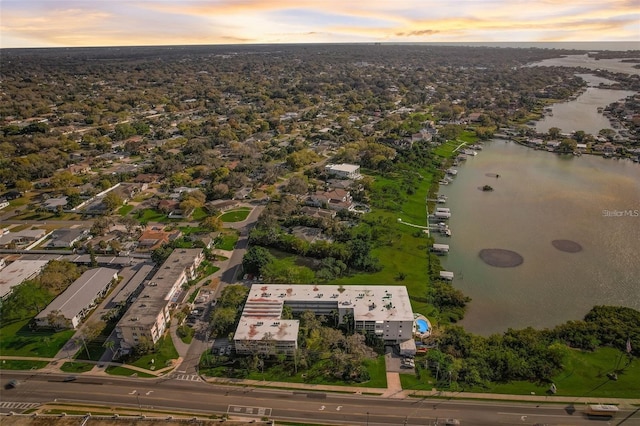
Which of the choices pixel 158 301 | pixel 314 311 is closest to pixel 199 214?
pixel 158 301

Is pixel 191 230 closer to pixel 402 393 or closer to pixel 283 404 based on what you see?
pixel 283 404

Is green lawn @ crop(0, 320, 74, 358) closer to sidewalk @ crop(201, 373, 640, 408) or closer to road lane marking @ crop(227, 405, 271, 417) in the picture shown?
sidewalk @ crop(201, 373, 640, 408)

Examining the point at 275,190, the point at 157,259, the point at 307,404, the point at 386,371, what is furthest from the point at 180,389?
the point at 275,190

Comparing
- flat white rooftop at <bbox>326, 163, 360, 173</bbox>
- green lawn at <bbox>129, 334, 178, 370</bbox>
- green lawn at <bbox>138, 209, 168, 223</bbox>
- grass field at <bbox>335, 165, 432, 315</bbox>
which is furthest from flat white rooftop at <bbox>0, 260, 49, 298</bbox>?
flat white rooftop at <bbox>326, 163, 360, 173</bbox>

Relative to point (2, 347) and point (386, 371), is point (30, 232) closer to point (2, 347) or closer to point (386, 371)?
point (2, 347)

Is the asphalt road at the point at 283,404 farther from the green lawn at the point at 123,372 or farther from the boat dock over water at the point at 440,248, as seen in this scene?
the boat dock over water at the point at 440,248
